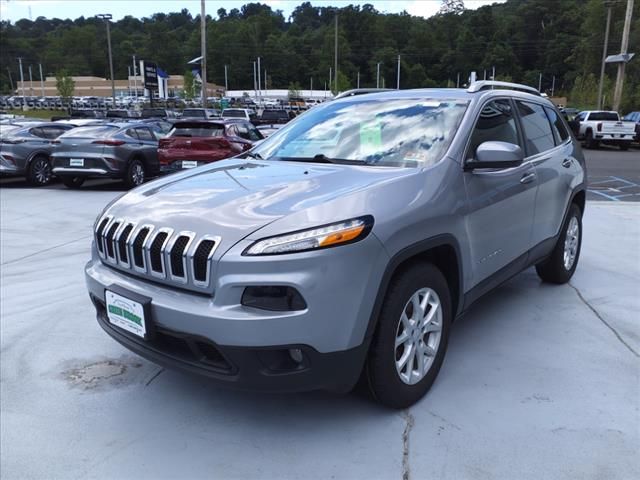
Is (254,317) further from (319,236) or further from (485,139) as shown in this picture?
(485,139)

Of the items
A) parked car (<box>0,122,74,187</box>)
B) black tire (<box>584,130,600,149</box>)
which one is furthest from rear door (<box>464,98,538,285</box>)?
black tire (<box>584,130,600,149</box>)

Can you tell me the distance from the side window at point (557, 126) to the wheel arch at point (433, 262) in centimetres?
232

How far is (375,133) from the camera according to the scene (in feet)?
12.0

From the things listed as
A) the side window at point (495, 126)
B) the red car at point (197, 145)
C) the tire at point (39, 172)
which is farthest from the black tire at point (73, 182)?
the side window at point (495, 126)

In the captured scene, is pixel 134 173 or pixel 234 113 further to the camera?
pixel 234 113

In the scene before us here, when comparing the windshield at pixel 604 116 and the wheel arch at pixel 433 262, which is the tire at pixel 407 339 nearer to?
the wheel arch at pixel 433 262

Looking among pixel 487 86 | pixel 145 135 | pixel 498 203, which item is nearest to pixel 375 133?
pixel 498 203

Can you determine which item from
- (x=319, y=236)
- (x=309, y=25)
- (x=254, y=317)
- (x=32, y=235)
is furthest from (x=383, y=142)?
(x=309, y=25)

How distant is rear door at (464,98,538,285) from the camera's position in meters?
3.37

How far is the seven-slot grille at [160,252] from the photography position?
2.51 m

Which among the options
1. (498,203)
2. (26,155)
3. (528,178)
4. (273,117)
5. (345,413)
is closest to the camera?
(345,413)

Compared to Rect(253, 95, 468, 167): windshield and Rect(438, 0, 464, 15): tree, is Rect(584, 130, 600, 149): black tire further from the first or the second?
Rect(438, 0, 464, 15): tree

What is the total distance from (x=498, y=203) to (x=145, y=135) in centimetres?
1098

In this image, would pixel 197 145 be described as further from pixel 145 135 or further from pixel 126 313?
pixel 126 313
